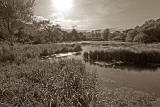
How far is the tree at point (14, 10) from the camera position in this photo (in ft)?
46.8

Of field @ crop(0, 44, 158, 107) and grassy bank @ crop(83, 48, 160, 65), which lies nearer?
field @ crop(0, 44, 158, 107)

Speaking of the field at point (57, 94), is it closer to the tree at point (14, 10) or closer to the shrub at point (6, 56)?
the shrub at point (6, 56)

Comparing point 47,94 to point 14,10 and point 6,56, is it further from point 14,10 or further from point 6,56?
point 14,10

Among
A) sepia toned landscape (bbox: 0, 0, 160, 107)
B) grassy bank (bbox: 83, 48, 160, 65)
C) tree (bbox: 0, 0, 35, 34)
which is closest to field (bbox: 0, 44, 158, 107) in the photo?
sepia toned landscape (bbox: 0, 0, 160, 107)

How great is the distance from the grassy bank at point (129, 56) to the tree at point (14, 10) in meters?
10.4

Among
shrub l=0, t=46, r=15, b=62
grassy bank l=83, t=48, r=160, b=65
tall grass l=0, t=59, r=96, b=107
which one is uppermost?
shrub l=0, t=46, r=15, b=62

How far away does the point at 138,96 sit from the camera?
857 cm

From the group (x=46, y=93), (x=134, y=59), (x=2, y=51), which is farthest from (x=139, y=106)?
(x=134, y=59)

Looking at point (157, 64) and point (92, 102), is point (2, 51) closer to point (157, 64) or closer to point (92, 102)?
point (92, 102)

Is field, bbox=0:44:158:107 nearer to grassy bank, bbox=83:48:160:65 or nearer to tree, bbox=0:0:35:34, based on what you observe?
tree, bbox=0:0:35:34

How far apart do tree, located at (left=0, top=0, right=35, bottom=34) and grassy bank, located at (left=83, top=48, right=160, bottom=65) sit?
34.2 ft

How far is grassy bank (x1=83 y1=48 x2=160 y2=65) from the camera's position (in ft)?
62.9

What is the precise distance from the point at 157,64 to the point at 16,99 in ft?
52.8

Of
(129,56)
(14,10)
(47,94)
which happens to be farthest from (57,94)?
(129,56)
